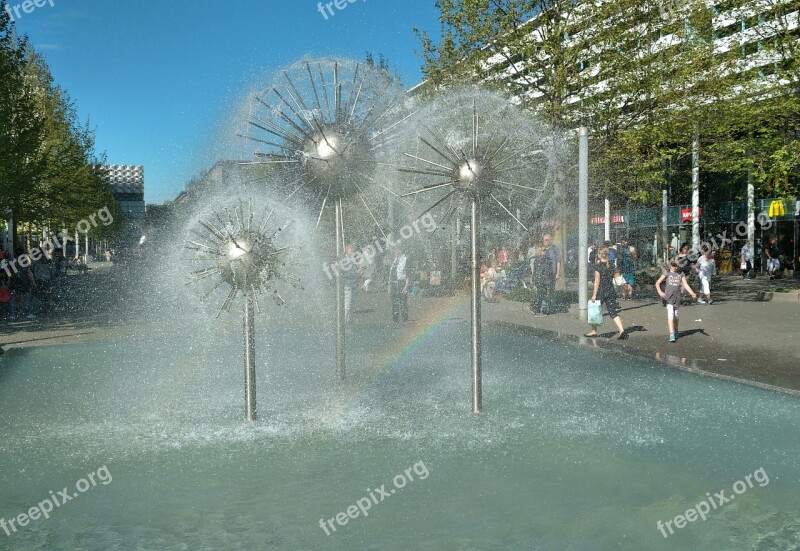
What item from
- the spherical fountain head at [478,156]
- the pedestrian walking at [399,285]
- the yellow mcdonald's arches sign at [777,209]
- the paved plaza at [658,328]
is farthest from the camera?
the yellow mcdonald's arches sign at [777,209]

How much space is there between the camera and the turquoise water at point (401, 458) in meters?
4.67

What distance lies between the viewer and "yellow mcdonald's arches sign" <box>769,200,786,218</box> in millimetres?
34906

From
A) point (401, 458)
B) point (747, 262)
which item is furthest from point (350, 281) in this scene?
point (747, 262)

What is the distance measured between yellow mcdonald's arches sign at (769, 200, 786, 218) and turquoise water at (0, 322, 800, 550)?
28386mm

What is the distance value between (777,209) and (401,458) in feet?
112

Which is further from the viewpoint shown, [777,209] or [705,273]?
[777,209]

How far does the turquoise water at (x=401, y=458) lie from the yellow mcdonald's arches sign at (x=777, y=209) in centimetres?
2839

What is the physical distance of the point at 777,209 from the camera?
35.1m

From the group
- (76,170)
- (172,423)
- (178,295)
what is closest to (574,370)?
(172,423)

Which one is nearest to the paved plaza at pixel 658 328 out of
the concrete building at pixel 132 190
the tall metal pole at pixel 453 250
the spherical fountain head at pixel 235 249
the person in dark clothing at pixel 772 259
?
the tall metal pole at pixel 453 250

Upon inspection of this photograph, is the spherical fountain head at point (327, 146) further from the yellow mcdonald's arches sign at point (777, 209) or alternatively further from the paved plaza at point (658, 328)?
the yellow mcdonald's arches sign at point (777, 209)

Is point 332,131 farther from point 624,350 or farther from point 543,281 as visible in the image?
point 543,281

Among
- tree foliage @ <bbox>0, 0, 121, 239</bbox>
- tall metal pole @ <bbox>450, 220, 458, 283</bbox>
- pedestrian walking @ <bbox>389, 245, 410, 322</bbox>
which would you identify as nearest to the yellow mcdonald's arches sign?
tall metal pole @ <bbox>450, 220, 458, 283</bbox>

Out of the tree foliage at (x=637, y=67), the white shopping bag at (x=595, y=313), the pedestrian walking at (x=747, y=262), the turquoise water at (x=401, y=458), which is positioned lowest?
the turquoise water at (x=401, y=458)
